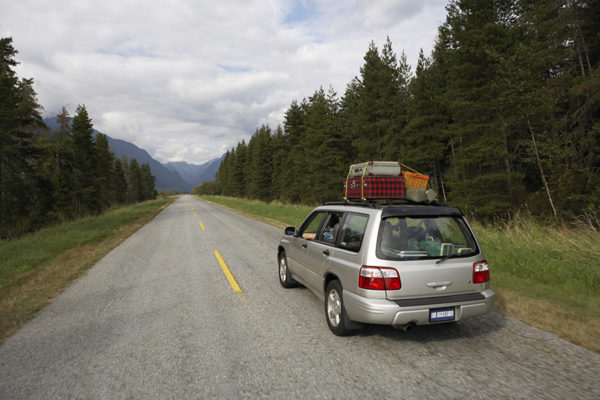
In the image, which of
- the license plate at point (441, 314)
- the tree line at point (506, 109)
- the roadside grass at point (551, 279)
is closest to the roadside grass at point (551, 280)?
the roadside grass at point (551, 279)

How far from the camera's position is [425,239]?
3834 millimetres

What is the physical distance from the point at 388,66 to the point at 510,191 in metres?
13.6

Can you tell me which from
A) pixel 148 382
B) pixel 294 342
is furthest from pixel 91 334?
pixel 294 342

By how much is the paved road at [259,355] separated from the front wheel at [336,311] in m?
0.15

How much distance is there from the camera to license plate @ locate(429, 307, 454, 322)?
3291 millimetres

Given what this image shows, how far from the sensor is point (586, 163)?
1440 cm

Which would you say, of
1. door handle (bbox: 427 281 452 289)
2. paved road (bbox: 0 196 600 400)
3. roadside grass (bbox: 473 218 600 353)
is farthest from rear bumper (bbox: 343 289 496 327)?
roadside grass (bbox: 473 218 600 353)

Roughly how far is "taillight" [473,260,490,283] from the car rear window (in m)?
0.15

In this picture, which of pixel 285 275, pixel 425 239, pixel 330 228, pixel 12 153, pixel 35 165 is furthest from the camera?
pixel 35 165

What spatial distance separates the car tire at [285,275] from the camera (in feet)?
18.9

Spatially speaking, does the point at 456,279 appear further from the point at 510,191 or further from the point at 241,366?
the point at 510,191

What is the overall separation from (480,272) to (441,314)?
29.0 inches

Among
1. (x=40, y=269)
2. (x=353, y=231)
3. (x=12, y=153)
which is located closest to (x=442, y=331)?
(x=353, y=231)

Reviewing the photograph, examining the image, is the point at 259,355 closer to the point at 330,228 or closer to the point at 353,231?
the point at 353,231
